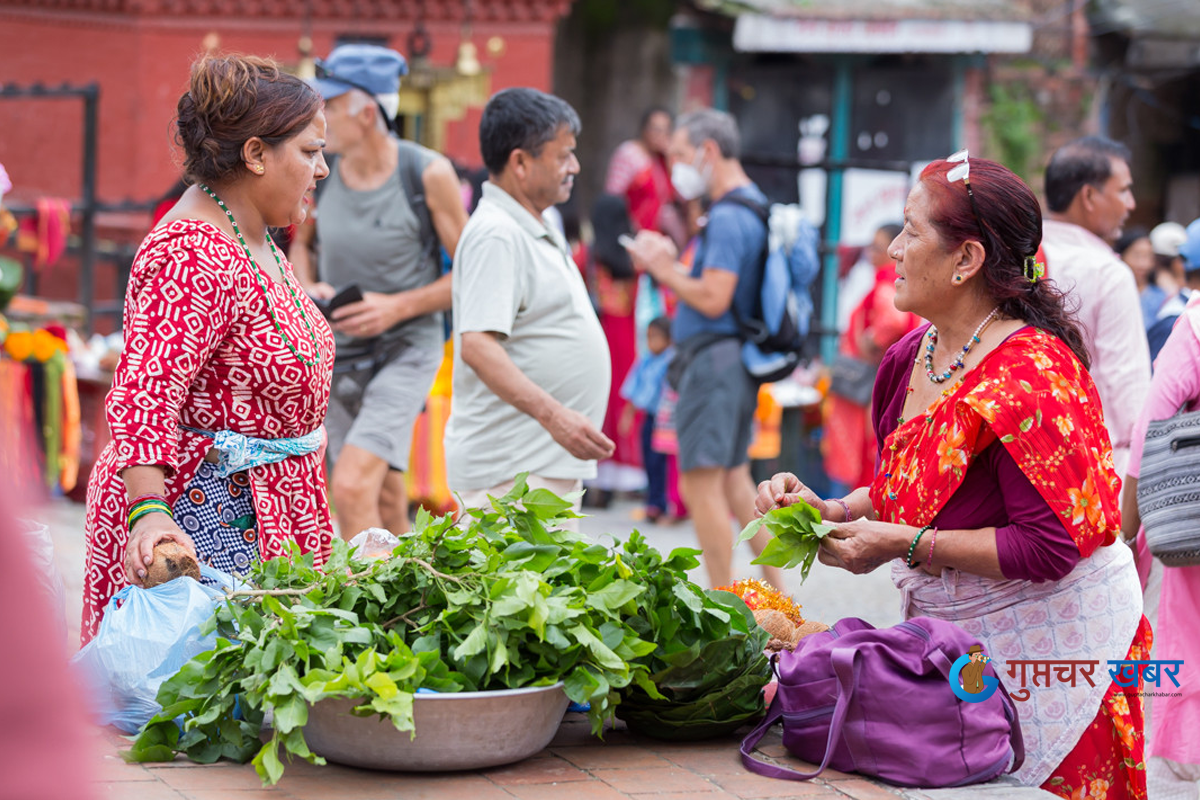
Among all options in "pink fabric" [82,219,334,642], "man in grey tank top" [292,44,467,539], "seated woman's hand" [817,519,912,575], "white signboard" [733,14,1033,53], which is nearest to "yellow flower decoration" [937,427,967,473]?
"seated woman's hand" [817,519,912,575]

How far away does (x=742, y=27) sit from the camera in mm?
11703

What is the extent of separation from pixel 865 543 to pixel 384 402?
2.72 m

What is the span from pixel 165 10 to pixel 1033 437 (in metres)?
10.2

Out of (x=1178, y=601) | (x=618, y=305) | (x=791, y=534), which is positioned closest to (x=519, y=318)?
(x=791, y=534)

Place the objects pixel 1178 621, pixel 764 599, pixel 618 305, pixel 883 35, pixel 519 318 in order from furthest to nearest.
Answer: pixel 883 35 → pixel 618 305 → pixel 519 318 → pixel 1178 621 → pixel 764 599

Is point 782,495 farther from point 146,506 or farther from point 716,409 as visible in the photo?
point 716,409

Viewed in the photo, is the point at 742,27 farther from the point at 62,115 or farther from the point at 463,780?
the point at 463,780

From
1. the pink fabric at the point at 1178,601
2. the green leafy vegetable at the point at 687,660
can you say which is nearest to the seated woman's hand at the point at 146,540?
the green leafy vegetable at the point at 687,660

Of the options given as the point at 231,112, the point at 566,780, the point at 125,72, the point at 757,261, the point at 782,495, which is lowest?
the point at 566,780

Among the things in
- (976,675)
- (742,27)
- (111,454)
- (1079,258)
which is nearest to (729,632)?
(976,675)

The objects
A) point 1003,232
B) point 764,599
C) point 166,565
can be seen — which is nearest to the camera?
point 166,565

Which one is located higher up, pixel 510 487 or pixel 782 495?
pixel 782 495

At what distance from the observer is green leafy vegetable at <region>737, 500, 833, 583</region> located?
2.88 m

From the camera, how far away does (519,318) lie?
4316 mm
